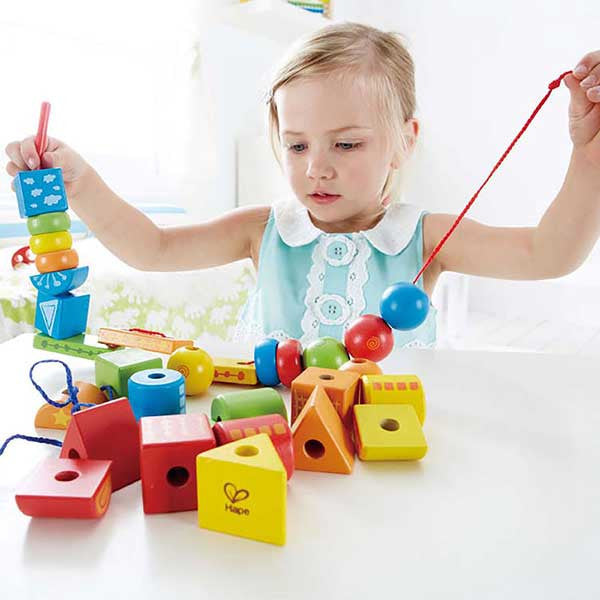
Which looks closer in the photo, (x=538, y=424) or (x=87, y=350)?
(x=538, y=424)

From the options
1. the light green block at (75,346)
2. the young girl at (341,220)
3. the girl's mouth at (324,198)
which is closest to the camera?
the light green block at (75,346)

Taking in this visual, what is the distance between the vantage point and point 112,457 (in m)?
0.43

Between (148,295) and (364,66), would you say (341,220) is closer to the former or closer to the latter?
(364,66)

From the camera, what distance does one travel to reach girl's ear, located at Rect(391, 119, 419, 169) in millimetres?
1021

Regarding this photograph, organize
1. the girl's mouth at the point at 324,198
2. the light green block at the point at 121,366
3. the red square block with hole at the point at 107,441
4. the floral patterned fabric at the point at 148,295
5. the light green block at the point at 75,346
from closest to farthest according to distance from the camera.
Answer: the red square block with hole at the point at 107,441, the light green block at the point at 121,366, the light green block at the point at 75,346, the girl's mouth at the point at 324,198, the floral patterned fabric at the point at 148,295

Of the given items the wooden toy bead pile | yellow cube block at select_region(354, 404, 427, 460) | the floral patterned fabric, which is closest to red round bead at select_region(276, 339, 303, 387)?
the wooden toy bead pile

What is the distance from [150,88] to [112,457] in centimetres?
221

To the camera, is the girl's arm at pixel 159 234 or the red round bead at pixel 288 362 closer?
the red round bead at pixel 288 362

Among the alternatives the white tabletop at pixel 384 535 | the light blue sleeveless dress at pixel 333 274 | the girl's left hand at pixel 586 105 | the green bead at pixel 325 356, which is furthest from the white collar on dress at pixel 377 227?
the white tabletop at pixel 384 535

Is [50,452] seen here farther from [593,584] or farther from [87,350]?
[593,584]

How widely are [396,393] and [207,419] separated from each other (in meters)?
0.16

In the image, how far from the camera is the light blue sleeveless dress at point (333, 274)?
39.9 inches

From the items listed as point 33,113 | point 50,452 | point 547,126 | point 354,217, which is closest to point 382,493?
point 50,452

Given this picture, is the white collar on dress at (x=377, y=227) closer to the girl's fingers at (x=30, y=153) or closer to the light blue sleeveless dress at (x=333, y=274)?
the light blue sleeveless dress at (x=333, y=274)
